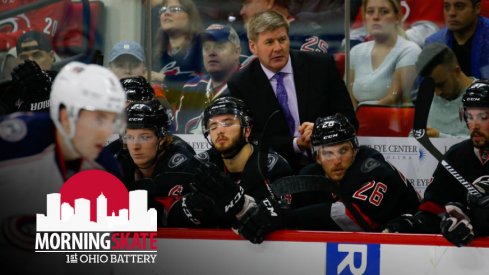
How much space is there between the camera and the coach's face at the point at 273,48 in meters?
4.06

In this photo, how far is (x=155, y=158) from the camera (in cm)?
382

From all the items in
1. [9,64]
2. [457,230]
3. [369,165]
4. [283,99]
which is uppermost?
[9,64]

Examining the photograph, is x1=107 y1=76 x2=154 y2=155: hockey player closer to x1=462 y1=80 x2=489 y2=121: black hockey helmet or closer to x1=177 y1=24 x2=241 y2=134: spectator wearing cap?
x1=177 y1=24 x2=241 y2=134: spectator wearing cap

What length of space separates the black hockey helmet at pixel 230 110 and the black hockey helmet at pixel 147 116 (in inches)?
7.0

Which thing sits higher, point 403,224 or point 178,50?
point 178,50

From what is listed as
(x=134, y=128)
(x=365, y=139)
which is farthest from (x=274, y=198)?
(x=365, y=139)

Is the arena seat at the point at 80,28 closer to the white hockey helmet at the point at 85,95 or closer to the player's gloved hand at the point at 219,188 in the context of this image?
the player's gloved hand at the point at 219,188

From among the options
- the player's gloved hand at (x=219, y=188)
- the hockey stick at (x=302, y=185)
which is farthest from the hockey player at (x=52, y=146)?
the hockey stick at (x=302, y=185)

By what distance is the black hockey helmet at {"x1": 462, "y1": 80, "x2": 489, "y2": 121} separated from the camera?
3.58m

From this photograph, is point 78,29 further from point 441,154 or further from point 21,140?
point 441,154

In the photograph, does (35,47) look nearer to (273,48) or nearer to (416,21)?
(273,48)

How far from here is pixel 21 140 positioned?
2.99 meters

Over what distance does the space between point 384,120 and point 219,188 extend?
4.32ft

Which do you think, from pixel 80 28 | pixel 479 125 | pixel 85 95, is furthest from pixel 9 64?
pixel 479 125
